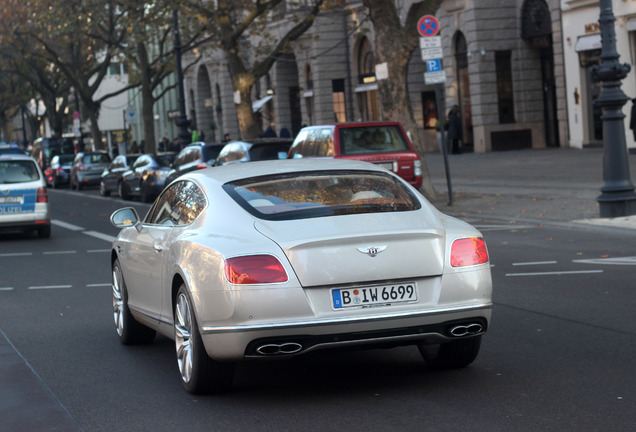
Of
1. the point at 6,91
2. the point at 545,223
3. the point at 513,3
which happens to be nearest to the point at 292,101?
the point at 513,3

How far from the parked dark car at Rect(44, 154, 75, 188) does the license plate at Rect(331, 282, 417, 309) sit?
138 feet

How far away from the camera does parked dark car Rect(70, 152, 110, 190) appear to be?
42.6m

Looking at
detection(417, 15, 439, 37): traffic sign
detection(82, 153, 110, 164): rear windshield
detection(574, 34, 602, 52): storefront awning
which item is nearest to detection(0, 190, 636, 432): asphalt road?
detection(417, 15, 439, 37): traffic sign

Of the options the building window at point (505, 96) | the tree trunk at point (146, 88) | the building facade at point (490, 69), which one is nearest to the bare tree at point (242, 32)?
the building facade at point (490, 69)

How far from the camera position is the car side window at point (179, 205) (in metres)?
7.12

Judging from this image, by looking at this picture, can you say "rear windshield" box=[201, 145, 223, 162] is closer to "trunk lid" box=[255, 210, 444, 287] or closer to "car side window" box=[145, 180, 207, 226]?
"car side window" box=[145, 180, 207, 226]

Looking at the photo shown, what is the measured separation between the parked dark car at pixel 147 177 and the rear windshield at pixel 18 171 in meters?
8.46

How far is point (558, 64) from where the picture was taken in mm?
37094

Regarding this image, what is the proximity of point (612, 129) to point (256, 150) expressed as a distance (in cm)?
921

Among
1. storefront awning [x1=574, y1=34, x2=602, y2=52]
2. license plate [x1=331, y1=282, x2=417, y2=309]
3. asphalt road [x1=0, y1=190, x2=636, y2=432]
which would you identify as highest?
storefront awning [x1=574, y1=34, x2=602, y2=52]

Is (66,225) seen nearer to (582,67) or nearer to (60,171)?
(582,67)

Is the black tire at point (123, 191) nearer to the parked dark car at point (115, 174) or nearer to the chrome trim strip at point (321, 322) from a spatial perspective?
the parked dark car at point (115, 174)

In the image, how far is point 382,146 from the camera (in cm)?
2102

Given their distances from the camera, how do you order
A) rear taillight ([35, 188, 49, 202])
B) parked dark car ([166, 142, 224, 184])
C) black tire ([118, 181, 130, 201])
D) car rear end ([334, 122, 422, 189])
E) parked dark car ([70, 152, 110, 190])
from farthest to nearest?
parked dark car ([70, 152, 110, 190]), black tire ([118, 181, 130, 201]), parked dark car ([166, 142, 224, 184]), car rear end ([334, 122, 422, 189]), rear taillight ([35, 188, 49, 202])
